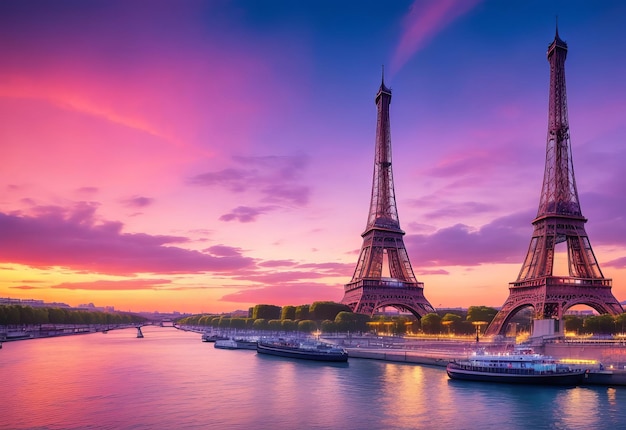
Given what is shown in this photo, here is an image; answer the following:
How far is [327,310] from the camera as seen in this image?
127812mm

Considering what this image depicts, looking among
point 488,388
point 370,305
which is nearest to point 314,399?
point 488,388

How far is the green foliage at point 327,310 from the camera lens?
127 meters

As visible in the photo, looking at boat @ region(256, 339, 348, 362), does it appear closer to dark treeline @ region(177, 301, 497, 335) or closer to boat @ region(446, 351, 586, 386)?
dark treeline @ region(177, 301, 497, 335)

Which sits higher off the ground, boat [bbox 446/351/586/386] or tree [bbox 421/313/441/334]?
tree [bbox 421/313/441/334]

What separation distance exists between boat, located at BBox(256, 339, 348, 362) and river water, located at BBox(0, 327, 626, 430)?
561 cm

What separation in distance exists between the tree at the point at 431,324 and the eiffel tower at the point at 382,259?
11.1 metres

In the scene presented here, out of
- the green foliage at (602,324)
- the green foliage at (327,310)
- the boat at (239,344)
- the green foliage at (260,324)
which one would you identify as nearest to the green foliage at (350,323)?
the green foliage at (327,310)

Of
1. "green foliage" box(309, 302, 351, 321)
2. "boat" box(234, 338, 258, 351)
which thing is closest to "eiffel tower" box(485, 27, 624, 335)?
"green foliage" box(309, 302, 351, 321)

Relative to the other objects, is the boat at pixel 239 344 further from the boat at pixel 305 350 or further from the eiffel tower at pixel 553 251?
the eiffel tower at pixel 553 251

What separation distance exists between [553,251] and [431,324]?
2596 cm

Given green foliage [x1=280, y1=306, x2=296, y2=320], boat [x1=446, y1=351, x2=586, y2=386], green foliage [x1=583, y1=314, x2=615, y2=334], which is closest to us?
boat [x1=446, y1=351, x2=586, y2=386]

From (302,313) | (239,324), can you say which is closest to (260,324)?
(302,313)

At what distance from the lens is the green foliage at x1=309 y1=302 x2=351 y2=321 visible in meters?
127

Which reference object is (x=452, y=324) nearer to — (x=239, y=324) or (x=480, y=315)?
(x=480, y=315)
